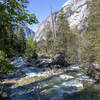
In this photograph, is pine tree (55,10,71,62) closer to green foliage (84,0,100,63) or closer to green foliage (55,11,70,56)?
green foliage (55,11,70,56)

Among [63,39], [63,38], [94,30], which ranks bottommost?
[63,39]

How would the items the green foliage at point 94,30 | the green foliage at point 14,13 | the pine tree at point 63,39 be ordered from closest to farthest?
the green foliage at point 14,13
the green foliage at point 94,30
the pine tree at point 63,39

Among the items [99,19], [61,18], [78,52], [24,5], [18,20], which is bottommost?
[78,52]

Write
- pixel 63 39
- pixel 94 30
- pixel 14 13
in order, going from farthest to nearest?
pixel 63 39 < pixel 94 30 < pixel 14 13

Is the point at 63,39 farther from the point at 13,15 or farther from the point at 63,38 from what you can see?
the point at 13,15

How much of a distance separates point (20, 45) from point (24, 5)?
39.7m

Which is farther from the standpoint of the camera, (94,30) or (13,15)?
(94,30)

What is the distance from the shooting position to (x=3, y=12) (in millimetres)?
2971

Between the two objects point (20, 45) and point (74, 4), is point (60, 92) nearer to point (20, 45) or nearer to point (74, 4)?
point (20, 45)

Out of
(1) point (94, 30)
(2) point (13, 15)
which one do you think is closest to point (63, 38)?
(1) point (94, 30)

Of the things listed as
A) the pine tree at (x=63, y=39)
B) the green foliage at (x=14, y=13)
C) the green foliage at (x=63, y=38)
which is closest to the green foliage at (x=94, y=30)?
the green foliage at (x=14, y=13)

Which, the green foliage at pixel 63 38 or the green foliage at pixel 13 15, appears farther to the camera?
the green foliage at pixel 63 38

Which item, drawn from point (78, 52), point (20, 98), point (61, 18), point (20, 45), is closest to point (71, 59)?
point (78, 52)

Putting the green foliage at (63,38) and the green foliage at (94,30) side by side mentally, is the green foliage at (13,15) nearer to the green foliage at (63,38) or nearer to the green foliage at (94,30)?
the green foliage at (94,30)
